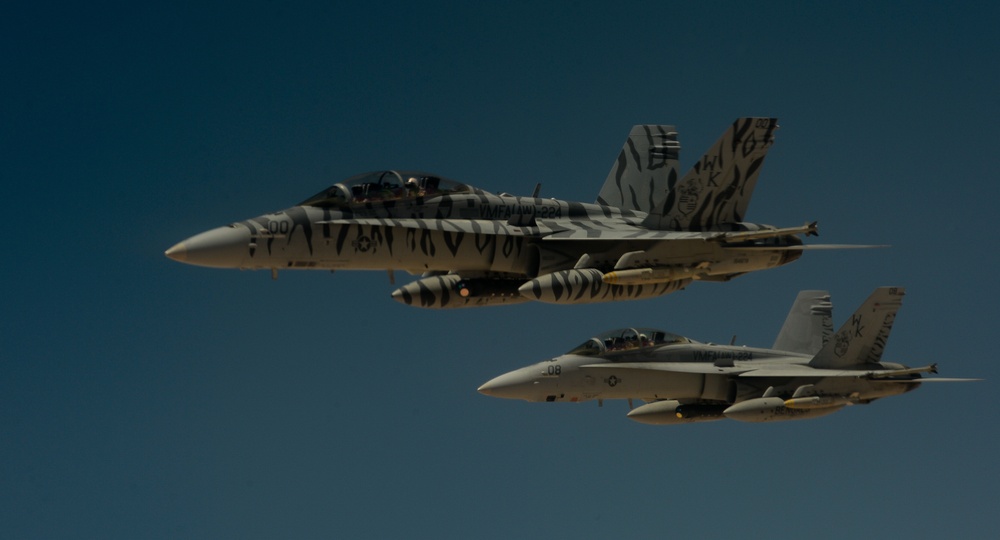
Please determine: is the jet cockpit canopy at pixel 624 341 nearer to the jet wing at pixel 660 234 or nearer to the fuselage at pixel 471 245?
the fuselage at pixel 471 245

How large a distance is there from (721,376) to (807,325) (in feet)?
31.8

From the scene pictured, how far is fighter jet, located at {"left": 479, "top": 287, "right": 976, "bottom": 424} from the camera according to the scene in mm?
41531

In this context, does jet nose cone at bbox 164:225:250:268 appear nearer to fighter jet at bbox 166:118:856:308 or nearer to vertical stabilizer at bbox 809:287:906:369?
fighter jet at bbox 166:118:856:308

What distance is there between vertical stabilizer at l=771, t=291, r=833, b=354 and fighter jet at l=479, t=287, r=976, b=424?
553 centimetres

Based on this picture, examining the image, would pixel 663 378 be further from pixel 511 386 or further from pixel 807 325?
pixel 807 325

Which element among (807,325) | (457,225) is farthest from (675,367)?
(457,225)

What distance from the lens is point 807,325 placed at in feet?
171

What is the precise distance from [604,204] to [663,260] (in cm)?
594

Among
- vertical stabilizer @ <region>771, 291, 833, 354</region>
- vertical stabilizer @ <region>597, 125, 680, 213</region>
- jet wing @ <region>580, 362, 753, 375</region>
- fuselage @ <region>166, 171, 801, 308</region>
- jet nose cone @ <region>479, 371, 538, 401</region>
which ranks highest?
vertical stabilizer @ <region>597, 125, 680, 213</region>

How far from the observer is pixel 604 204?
3897cm

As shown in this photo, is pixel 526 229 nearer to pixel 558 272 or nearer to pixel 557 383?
pixel 558 272

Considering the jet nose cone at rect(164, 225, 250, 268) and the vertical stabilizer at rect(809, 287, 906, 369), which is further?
the vertical stabilizer at rect(809, 287, 906, 369)

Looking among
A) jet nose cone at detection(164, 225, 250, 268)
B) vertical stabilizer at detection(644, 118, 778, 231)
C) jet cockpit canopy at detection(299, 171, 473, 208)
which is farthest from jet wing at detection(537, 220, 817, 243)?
jet nose cone at detection(164, 225, 250, 268)

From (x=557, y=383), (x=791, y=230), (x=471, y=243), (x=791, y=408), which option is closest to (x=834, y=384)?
(x=791, y=408)
